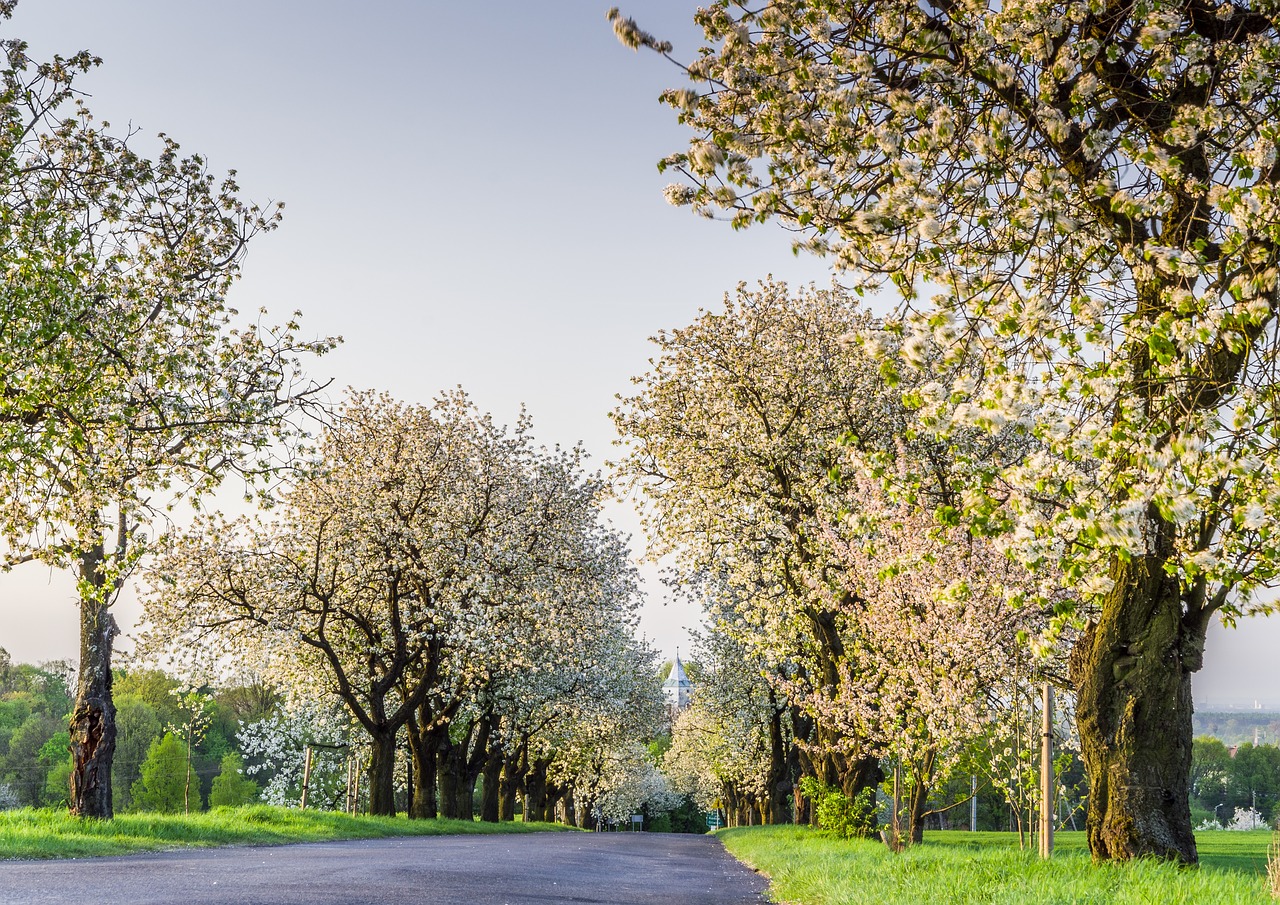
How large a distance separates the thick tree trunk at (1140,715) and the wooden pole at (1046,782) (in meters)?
1.28

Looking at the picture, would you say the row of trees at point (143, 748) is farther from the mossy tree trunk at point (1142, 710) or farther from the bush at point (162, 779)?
the mossy tree trunk at point (1142, 710)

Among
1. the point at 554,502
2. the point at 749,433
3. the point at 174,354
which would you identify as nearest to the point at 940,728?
the point at 749,433

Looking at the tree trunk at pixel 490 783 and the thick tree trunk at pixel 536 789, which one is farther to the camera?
the thick tree trunk at pixel 536 789

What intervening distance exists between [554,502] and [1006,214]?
27.5 meters

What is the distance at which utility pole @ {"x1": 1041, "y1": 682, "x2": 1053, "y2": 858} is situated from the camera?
11344mm

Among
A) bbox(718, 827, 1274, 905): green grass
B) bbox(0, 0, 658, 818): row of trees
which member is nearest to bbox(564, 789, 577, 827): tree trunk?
bbox(0, 0, 658, 818): row of trees

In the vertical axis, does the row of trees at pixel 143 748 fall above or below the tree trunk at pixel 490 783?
below

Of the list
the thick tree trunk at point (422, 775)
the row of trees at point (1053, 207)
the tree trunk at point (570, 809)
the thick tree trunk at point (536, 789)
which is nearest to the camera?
the row of trees at point (1053, 207)

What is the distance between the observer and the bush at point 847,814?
22219mm

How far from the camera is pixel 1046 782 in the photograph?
11.5 m

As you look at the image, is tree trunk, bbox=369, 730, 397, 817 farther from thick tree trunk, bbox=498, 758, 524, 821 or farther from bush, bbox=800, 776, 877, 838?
thick tree trunk, bbox=498, 758, 524, 821

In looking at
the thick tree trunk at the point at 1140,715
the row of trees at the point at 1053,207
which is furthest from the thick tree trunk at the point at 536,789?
the row of trees at the point at 1053,207

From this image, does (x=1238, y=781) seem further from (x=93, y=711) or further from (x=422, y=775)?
(x=93, y=711)

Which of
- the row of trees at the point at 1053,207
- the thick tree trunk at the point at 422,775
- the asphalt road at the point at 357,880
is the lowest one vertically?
the thick tree trunk at the point at 422,775
